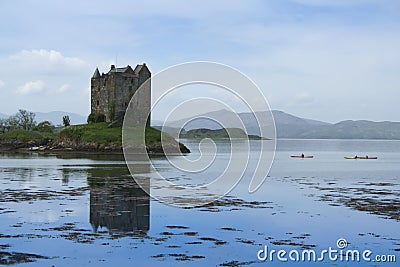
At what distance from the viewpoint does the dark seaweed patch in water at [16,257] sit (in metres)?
15.7

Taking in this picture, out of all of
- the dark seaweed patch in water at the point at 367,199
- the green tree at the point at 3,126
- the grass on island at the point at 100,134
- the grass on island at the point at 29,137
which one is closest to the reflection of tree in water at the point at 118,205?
the dark seaweed patch in water at the point at 367,199

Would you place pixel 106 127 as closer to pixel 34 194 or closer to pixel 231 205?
pixel 34 194

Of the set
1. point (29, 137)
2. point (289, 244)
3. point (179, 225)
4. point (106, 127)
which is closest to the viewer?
point (289, 244)

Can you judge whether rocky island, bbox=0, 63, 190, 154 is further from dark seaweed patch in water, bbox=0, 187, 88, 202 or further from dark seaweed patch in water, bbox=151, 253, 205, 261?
dark seaweed patch in water, bbox=151, 253, 205, 261

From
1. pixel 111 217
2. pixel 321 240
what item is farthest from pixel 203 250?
pixel 111 217

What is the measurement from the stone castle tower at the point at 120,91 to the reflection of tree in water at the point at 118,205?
62.0 meters

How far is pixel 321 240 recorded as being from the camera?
19516 mm

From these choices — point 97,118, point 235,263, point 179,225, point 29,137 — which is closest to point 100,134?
point 97,118

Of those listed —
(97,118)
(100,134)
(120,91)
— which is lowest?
(100,134)

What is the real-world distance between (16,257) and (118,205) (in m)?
10.8

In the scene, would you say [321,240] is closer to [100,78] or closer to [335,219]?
[335,219]

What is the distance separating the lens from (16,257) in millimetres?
16219

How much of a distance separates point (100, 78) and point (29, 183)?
6970 centimetres

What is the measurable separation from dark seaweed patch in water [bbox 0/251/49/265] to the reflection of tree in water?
14.1ft
